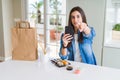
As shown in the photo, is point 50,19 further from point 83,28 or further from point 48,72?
point 48,72

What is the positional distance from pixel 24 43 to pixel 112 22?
1.95 metres

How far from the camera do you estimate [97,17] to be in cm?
270

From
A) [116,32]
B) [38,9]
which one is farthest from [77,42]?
[38,9]

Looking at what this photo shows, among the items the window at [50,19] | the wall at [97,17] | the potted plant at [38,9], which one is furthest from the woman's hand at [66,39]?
the potted plant at [38,9]

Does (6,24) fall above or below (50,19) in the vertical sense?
below

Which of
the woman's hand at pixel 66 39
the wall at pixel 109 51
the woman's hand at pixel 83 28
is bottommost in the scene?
the wall at pixel 109 51

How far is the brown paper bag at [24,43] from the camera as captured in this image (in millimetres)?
1584

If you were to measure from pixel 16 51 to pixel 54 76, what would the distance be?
1.86ft

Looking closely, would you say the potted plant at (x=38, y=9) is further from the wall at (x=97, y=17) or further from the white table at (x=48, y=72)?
the white table at (x=48, y=72)

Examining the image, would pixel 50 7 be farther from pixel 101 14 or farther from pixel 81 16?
pixel 81 16

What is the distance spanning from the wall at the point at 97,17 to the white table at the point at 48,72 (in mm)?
1319

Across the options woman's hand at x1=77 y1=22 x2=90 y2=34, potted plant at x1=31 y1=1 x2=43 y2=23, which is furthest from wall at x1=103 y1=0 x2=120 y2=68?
potted plant at x1=31 y1=1 x2=43 y2=23

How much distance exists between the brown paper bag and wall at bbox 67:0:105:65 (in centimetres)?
139

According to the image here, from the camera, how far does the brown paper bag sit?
158 cm
